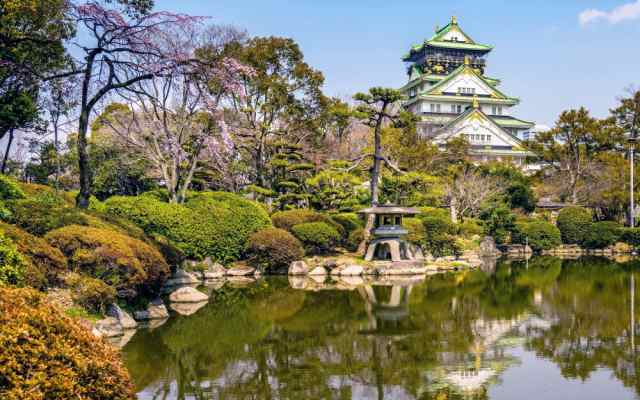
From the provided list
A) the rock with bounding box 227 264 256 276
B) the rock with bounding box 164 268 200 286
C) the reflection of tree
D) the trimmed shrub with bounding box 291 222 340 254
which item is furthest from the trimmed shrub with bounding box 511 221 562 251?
the rock with bounding box 164 268 200 286

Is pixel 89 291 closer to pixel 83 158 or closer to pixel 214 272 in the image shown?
pixel 83 158

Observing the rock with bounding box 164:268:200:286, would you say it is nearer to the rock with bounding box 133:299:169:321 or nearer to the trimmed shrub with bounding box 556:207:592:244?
the rock with bounding box 133:299:169:321

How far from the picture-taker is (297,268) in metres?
23.0

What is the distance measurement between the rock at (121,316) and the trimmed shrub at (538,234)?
25.1m

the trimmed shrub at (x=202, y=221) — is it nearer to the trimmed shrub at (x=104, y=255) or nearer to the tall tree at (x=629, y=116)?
the trimmed shrub at (x=104, y=255)

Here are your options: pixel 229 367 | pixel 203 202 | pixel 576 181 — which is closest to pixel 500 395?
pixel 229 367

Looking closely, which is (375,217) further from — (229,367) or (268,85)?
(229,367)

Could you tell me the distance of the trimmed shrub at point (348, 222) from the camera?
1039 inches

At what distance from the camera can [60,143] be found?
36344 mm

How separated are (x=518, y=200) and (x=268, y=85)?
55.9 ft

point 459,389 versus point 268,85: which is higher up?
point 268,85

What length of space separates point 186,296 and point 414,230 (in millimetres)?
12205

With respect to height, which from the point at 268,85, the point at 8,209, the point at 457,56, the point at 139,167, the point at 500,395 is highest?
the point at 457,56

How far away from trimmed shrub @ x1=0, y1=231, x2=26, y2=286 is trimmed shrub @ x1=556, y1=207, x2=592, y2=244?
30142 mm
